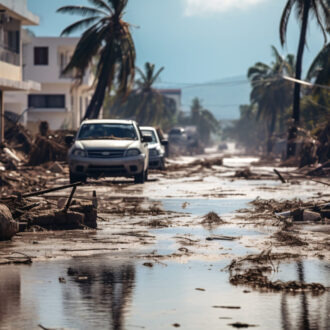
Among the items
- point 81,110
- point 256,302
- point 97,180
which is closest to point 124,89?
point 97,180

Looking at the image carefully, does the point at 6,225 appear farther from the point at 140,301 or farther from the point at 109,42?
the point at 109,42

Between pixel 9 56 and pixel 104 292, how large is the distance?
3938 cm

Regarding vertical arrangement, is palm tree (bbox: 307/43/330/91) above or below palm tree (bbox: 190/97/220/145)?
above

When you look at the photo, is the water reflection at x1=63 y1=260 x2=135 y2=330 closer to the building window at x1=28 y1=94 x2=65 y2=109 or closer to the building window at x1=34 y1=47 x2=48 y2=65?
the building window at x1=34 y1=47 x2=48 y2=65

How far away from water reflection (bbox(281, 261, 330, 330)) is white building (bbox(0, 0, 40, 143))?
35772mm

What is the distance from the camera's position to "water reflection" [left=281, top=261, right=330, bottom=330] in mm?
6816

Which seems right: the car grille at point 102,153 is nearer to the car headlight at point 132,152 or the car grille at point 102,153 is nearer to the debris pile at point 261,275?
the car headlight at point 132,152

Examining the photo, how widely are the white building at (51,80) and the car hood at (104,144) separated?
166 feet

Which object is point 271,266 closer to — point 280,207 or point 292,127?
point 280,207

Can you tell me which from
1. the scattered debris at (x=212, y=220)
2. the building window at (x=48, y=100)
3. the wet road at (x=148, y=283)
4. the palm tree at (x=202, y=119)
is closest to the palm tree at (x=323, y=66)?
the scattered debris at (x=212, y=220)

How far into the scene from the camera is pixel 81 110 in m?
86.0

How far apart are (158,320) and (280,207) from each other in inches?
421

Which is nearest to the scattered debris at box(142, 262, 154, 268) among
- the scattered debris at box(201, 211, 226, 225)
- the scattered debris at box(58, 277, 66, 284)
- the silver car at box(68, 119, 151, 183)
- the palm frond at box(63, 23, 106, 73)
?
the scattered debris at box(58, 277, 66, 284)

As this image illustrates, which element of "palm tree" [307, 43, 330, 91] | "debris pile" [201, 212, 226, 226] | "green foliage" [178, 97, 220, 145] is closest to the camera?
"debris pile" [201, 212, 226, 226]
